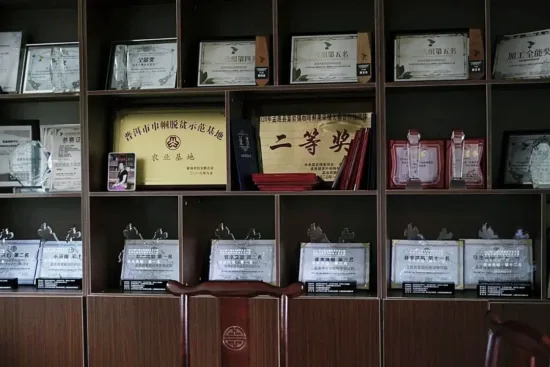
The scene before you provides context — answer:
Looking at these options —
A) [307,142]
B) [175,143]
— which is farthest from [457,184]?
[175,143]

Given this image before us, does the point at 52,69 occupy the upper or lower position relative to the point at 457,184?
upper

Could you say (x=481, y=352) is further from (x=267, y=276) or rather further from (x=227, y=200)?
(x=227, y=200)

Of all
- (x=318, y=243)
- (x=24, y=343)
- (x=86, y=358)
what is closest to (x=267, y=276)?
(x=318, y=243)

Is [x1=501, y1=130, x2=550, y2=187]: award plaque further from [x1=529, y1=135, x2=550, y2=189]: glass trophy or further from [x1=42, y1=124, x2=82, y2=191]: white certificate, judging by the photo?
[x1=42, y1=124, x2=82, y2=191]: white certificate

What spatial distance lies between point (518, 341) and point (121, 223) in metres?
1.99

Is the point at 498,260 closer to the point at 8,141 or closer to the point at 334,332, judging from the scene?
the point at 334,332

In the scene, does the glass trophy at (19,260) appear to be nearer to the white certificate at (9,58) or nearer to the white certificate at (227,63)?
the white certificate at (9,58)

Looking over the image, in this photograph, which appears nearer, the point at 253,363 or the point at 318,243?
the point at 253,363

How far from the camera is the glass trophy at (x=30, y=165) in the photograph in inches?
122

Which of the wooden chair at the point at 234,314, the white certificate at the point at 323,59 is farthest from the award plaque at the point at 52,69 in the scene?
the wooden chair at the point at 234,314

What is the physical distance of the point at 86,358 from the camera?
113 inches

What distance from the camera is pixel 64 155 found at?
123 inches

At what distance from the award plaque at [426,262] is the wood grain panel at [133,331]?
996 millimetres

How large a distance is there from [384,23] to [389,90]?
0.29 m
